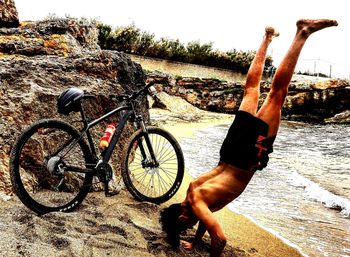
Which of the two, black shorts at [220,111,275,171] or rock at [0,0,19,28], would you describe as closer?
black shorts at [220,111,275,171]

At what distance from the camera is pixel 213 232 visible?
8.55ft

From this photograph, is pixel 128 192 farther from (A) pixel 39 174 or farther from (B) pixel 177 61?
(B) pixel 177 61

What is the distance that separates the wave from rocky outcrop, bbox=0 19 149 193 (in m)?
2.73

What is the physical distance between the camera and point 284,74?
2820 mm

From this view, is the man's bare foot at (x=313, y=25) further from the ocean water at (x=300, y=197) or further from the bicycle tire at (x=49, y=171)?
the bicycle tire at (x=49, y=171)

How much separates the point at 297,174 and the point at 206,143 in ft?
10.9

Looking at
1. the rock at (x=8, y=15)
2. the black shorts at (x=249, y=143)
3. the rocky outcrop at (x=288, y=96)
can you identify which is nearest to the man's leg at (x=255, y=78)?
the black shorts at (x=249, y=143)

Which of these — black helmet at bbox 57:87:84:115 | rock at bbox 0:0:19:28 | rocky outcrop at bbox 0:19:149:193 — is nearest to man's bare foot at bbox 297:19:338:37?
black helmet at bbox 57:87:84:115

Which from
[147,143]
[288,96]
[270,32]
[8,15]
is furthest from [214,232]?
[288,96]

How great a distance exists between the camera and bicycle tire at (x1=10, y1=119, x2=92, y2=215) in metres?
3.28

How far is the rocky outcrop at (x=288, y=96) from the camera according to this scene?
2127cm

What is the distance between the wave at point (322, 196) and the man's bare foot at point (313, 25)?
2.76 m

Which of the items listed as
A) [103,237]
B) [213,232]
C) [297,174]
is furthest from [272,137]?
[297,174]

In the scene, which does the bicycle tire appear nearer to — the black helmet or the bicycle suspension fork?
the black helmet
